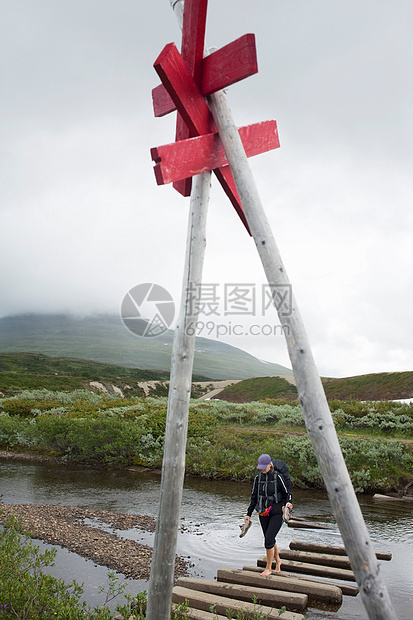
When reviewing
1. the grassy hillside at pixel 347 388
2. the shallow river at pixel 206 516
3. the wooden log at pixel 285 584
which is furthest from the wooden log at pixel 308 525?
the grassy hillside at pixel 347 388

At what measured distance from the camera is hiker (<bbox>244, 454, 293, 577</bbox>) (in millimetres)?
6125

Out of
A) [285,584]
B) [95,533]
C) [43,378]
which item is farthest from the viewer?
[43,378]

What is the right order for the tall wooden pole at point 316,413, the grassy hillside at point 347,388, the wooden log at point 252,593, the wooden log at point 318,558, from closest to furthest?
the tall wooden pole at point 316,413 < the wooden log at point 252,593 < the wooden log at point 318,558 < the grassy hillside at point 347,388

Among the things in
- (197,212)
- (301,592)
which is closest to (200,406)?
(301,592)

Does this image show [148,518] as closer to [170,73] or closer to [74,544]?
[74,544]

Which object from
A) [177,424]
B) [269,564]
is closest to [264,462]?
[269,564]

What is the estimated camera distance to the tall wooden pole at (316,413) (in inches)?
114

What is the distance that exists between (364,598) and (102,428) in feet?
45.3

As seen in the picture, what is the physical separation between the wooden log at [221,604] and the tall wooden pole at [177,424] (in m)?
1.39

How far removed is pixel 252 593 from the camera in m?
5.27

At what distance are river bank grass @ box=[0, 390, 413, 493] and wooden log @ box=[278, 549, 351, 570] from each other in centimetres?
546

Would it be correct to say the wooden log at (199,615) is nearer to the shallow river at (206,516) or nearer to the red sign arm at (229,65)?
the shallow river at (206,516)

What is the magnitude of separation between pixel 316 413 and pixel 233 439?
1213 centimetres

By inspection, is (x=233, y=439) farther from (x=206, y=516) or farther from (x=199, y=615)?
(x=199, y=615)
